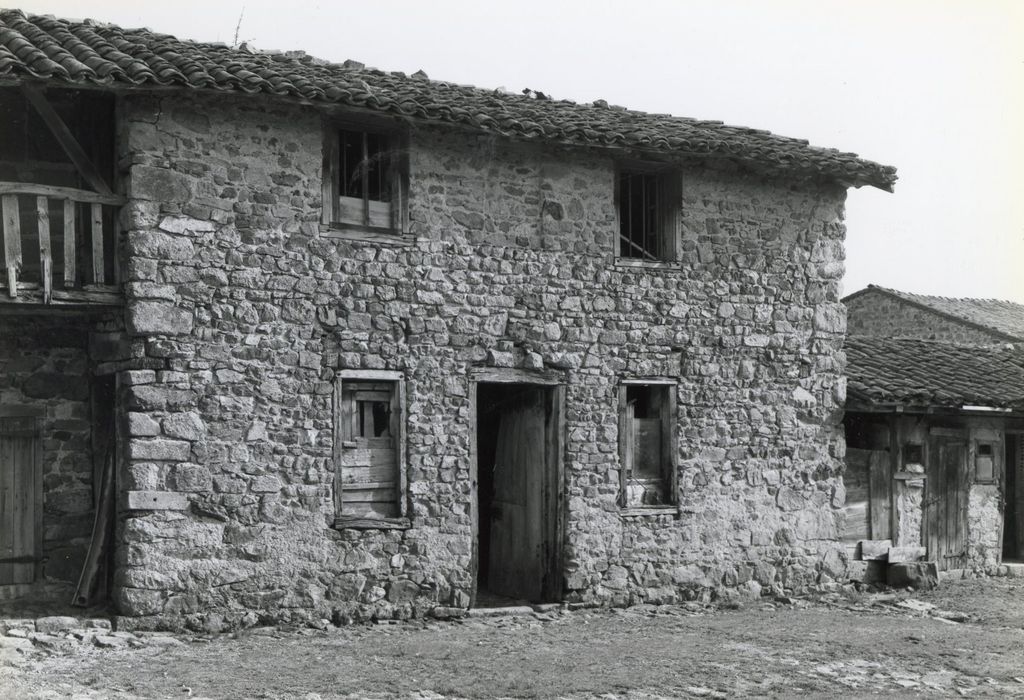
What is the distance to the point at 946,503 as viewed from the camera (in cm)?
1414

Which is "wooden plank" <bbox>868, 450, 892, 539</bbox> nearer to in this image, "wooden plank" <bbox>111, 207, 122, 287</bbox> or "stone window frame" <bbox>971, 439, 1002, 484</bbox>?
"stone window frame" <bbox>971, 439, 1002, 484</bbox>

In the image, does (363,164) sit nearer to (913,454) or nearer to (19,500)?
(19,500)

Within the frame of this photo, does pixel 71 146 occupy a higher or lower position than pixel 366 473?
higher

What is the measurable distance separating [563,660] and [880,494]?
6239 millimetres

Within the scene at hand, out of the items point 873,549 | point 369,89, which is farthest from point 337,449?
point 873,549

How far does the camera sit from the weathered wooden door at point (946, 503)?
1396 centimetres

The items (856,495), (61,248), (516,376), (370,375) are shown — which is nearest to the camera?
(61,248)

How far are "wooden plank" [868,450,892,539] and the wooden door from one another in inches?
180

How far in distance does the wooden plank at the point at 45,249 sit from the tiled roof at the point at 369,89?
1.07 metres

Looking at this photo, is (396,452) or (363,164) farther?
(363,164)

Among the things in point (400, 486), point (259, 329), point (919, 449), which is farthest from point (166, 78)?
point (919, 449)

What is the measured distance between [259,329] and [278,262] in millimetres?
654

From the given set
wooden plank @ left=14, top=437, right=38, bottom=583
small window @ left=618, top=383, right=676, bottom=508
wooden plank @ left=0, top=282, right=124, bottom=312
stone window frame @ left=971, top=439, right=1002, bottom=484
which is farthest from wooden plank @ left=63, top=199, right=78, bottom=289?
stone window frame @ left=971, top=439, right=1002, bottom=484

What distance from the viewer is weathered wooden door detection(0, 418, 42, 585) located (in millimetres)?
10094
